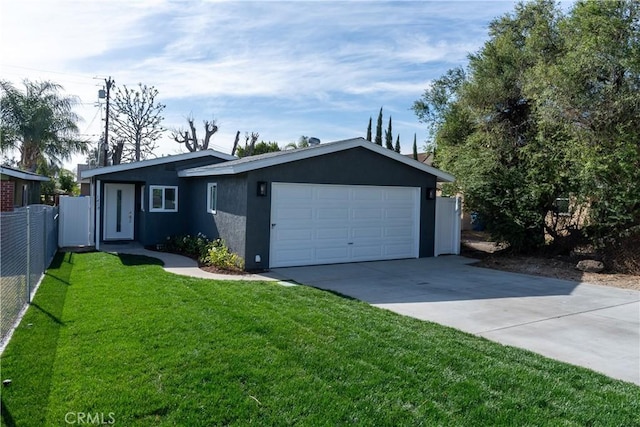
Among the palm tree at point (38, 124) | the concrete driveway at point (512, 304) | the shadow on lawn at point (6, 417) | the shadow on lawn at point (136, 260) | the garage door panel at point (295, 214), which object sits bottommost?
the shadow on lawn at point (6, 417)

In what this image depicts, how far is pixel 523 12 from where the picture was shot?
15.6 m

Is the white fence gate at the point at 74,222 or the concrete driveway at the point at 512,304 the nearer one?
the concrete driveway at the point at 512,304

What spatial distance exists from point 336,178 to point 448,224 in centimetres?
468

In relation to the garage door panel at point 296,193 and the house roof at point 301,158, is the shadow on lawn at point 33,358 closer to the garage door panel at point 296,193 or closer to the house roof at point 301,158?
the house roof at point 301,158

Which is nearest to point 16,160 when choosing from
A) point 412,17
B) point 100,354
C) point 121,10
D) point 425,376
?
point 121,10

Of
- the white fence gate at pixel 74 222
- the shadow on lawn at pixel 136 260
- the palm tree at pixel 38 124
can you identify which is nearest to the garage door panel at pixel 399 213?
the shadow on lawn at pixel 136 260

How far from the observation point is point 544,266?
12.4 meters

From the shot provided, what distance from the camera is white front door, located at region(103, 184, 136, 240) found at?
52.9ft

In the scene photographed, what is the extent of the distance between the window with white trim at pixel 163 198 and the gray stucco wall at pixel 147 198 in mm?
103

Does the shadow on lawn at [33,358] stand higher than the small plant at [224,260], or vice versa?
the small plant at [224,260]

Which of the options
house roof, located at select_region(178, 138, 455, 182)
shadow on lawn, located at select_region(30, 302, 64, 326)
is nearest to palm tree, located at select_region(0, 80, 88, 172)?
house roof, located at select_region(178, 138, 455, 182)

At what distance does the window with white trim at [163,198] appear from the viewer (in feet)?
49.1

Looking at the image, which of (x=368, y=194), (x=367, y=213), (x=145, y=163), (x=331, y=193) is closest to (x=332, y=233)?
(x=331, y=193)

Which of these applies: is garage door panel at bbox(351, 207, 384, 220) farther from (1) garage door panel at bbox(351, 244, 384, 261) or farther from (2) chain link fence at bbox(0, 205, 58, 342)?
(2) chain link fence at bbox(0, 205, 58, 342)
